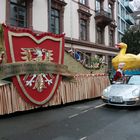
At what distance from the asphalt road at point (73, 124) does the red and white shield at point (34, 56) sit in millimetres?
751

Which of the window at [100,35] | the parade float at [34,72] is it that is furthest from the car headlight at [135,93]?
the window at [100,35]

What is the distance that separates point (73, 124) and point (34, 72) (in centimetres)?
318

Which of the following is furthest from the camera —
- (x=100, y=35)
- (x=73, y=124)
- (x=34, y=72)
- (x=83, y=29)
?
(x=100, y=35)

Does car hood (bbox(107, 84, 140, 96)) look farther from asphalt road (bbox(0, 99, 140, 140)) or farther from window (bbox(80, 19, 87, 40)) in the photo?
window (bbox(80, 19, 87, 40))

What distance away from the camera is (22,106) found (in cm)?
1015

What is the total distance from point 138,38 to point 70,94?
87.8ft

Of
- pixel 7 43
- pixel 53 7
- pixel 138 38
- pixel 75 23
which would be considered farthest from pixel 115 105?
pixel 138 38

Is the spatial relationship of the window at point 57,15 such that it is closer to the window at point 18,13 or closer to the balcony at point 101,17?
the window at point 18,13

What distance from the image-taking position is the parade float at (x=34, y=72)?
9844 millimetres

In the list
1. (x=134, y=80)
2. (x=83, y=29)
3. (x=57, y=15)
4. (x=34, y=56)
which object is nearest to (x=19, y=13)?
(x=57, y=15)

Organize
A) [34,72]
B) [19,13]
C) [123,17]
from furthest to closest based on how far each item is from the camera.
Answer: [123,17] < [19,13] < [34,72]

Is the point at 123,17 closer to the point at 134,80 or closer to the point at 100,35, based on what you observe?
the point at 100,35

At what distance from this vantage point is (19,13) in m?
21.0

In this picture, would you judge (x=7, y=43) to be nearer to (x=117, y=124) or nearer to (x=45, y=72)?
(x=45, y=72)
